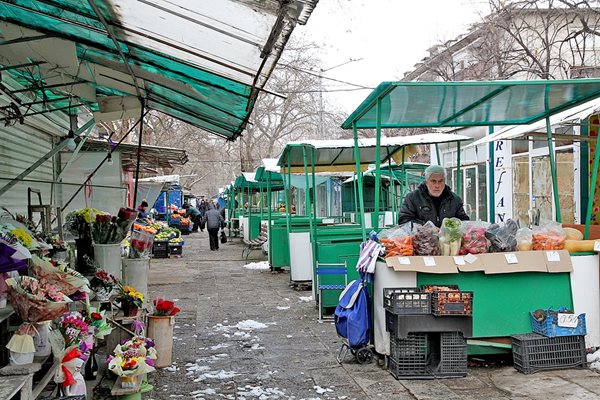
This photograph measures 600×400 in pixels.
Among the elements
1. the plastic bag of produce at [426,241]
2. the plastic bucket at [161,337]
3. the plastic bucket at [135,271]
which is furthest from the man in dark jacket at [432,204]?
the plastic bucket at [135,271]

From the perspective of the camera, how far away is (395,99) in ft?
21.5

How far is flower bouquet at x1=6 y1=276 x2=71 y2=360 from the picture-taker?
413 centimetres

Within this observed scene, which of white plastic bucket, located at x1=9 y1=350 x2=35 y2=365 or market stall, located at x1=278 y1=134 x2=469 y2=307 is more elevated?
market stall, located at x1=278 y1=134 x2=469 y2=307

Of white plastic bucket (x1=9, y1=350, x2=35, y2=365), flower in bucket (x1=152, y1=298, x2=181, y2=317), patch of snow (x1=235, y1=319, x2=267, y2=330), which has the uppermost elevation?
white plastic bucket (x1=9, y1=350, x2=35, y2=365)

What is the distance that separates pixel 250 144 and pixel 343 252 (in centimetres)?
2912

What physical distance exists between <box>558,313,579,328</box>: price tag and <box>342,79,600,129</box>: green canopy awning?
2.32m

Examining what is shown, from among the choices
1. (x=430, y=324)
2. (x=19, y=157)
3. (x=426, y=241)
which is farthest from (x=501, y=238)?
(x=19, y=157)

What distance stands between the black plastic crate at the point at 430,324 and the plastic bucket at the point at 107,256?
3239 mm

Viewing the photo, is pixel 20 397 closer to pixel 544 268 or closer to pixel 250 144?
pixel 544 268

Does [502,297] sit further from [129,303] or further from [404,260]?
[129,303]

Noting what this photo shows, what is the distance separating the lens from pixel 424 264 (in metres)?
6.22

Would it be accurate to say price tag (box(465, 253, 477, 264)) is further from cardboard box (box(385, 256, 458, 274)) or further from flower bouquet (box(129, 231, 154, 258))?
flower bouquet (box(129, 231, 154, 258))

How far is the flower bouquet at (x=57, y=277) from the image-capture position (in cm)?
476

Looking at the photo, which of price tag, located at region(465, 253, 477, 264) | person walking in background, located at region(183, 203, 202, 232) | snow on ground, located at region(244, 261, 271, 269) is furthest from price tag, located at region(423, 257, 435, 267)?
person walking in background, located at region(183, 203, 202, 232)
